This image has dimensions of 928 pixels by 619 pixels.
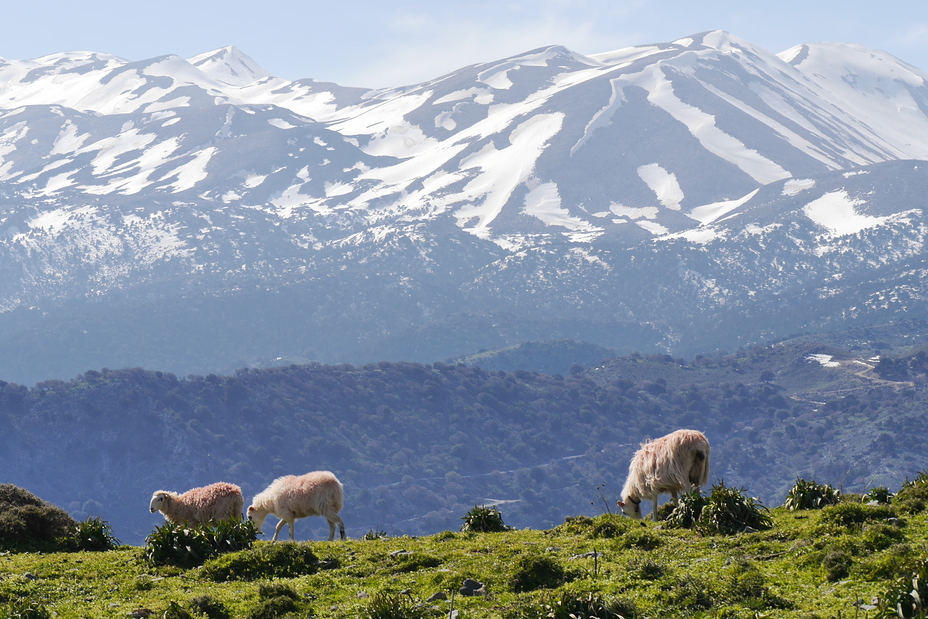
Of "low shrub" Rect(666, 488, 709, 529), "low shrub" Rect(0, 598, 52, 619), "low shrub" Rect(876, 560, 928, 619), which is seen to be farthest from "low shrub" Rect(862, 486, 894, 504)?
"low shrub" Rect(0, 598, 52, 619)

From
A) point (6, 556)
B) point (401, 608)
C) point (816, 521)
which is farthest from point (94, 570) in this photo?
point (816, 521)

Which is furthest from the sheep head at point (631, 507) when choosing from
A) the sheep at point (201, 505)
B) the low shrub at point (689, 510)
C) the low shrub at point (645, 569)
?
the sheep at point (201, 505)

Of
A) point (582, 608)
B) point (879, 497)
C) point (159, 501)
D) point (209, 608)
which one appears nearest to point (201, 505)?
point (159, 501)

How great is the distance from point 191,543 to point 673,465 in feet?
37.7

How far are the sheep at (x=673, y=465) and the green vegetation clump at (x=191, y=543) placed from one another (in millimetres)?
9847

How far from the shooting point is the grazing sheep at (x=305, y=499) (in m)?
26.9

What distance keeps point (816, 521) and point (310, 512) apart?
1364 cm

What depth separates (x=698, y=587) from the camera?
15.4 m

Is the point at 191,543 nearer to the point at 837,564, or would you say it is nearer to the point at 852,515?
the point at 837,564

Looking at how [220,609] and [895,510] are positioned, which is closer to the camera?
[220,609]

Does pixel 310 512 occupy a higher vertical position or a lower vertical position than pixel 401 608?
lower

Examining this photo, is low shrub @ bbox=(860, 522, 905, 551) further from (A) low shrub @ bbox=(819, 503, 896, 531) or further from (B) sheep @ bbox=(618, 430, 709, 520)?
(B) sheep @ bbox=(618, 430, 709, 520)

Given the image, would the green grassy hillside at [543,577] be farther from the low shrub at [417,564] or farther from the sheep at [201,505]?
the sheep at [201,505]

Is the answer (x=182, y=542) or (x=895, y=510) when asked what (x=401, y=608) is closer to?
(x=182, y=542)
